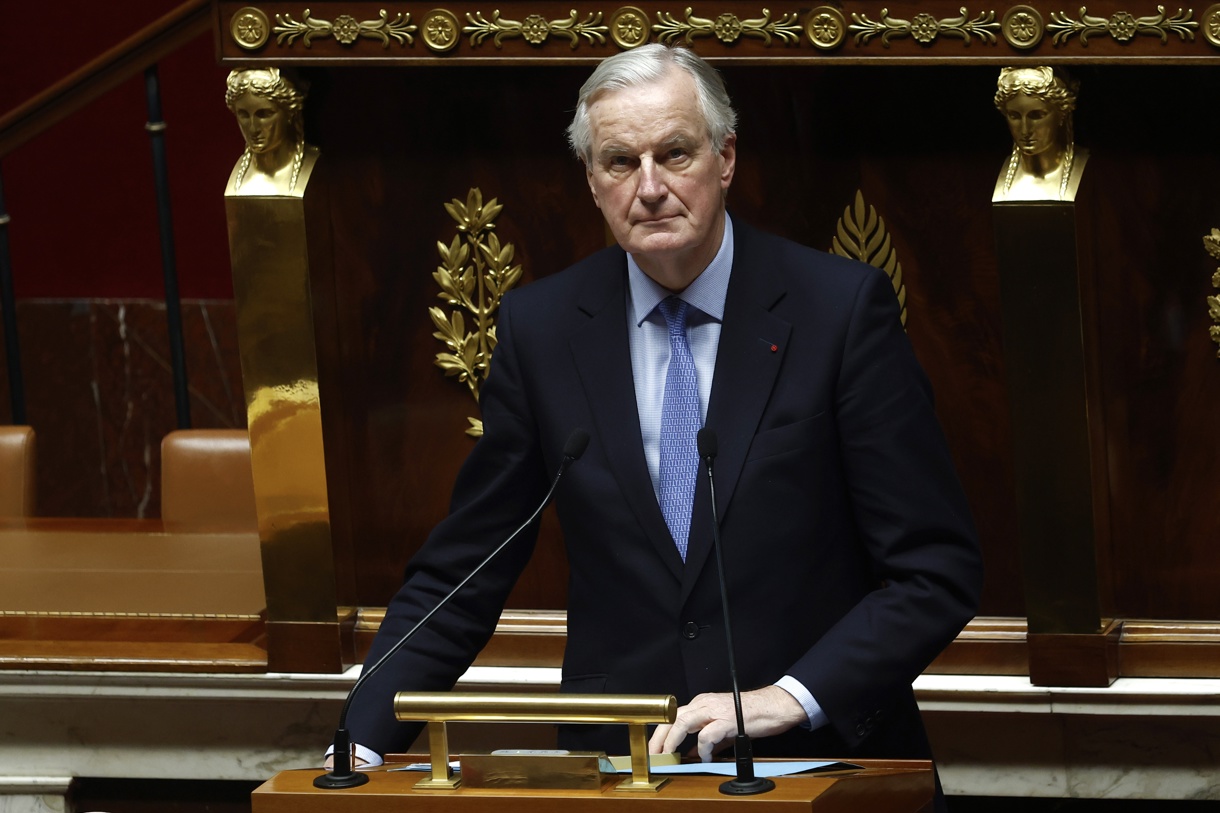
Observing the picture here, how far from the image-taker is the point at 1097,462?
3.01 m

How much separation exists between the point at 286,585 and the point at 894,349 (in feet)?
4.66

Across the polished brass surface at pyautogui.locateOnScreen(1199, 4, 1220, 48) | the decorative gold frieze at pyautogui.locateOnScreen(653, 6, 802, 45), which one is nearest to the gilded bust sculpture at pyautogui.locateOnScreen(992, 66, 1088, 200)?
the polished brass surface at pyautogui.locateOnScreen(1199, 4, 1220, 48)

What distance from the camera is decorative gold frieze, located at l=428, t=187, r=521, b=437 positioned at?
3232mm

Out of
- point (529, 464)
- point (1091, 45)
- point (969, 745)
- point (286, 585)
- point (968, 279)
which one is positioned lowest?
point (969, 745)

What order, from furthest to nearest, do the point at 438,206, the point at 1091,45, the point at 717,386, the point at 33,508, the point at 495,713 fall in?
the point at 33,508 < the point at 438,206 < the point at 1091,45 < the point at 717,386 < the point at 495,713

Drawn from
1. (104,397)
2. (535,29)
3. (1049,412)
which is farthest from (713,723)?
(104,397)

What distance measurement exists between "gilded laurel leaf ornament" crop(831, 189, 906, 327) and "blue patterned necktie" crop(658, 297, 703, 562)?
0.94 metres

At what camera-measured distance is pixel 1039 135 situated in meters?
2.86

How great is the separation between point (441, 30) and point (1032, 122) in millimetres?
917

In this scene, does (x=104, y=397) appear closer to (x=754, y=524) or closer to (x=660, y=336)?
(x=660, y=336)

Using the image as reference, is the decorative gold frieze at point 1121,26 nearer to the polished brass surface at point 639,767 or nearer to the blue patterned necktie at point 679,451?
the blue patterned necktie at point 679,451

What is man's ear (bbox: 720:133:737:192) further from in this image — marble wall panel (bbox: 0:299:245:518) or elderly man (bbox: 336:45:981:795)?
marble wall panel (bbox: 0:299:245:518)

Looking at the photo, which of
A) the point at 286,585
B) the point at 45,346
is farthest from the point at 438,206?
the point at 45,346

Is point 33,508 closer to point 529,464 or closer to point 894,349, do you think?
point 529,464
